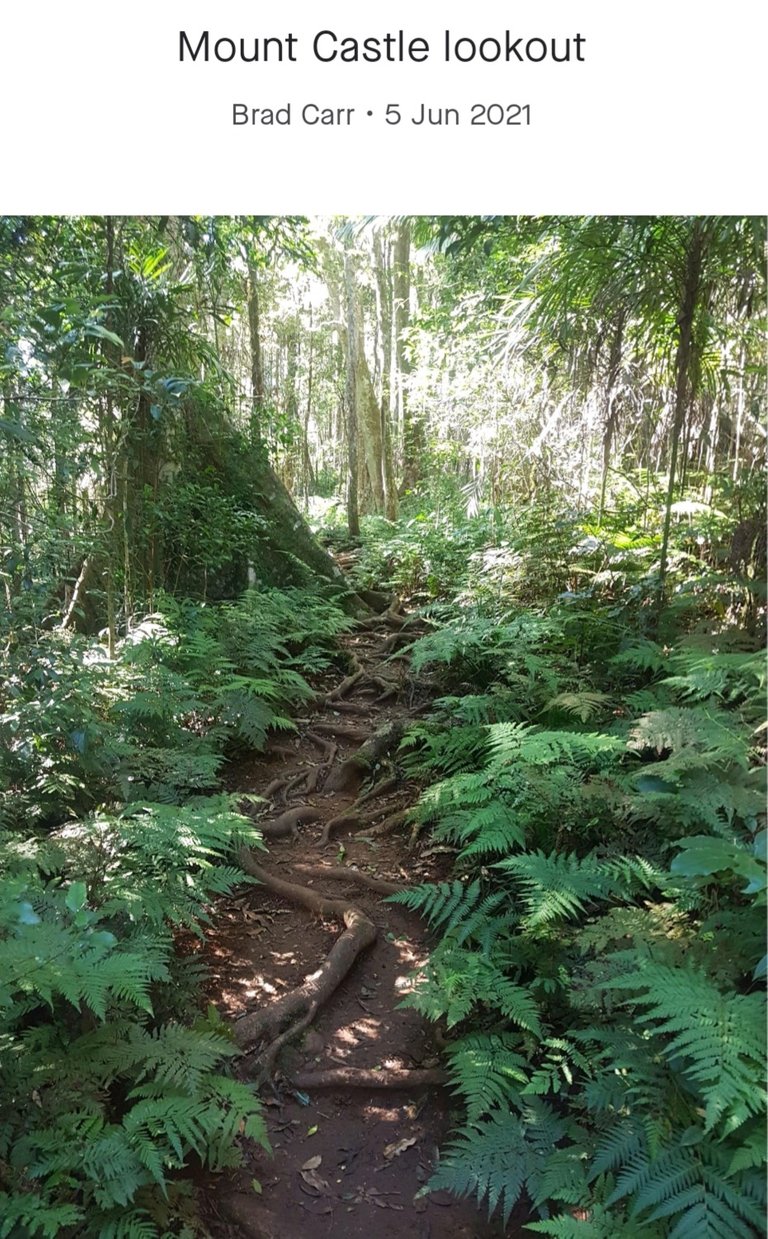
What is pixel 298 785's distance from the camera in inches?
208

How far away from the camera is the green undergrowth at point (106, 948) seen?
2069mm

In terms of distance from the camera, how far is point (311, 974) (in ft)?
11.4

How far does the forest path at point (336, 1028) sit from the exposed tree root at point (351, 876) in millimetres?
18

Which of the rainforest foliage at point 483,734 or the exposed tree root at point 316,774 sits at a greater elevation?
the rainforest foliage at point 483,734

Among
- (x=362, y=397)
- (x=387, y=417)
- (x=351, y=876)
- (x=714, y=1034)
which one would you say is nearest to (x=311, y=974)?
(x=351, y=876)

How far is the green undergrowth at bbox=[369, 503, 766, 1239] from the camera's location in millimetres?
1948

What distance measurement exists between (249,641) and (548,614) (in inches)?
105

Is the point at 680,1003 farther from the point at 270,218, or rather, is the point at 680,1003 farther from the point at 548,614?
the point at 270,218

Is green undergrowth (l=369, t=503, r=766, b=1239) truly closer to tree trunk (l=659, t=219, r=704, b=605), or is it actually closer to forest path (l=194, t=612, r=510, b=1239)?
forest path (l=194, t=612, r=510, b=1239)

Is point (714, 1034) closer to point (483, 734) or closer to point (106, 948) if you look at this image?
point (106, 948)
